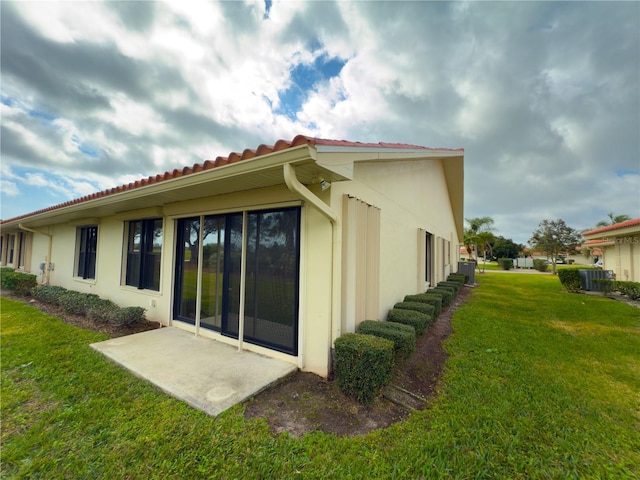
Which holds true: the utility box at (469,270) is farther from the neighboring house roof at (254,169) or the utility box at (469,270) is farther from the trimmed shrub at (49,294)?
the trimmed shrub at (49,294)

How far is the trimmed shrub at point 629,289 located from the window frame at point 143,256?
1776cm

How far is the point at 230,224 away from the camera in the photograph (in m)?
4.83

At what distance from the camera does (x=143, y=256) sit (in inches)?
258

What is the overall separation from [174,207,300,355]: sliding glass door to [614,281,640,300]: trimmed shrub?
1521 centimetres

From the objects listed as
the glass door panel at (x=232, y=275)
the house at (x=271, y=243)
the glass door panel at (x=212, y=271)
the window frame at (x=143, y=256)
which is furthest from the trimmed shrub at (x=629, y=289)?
the window frame at (x=143, y=256)

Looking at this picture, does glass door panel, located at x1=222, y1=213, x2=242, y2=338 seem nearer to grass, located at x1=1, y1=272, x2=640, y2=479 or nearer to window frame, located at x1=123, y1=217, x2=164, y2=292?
grass, located at x1=1, y1=272, x2=640, y2=479

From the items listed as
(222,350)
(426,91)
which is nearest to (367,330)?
(222,350)

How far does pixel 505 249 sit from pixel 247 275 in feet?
202

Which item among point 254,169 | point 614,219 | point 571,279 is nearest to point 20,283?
point 254,169

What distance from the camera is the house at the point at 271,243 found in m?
3.59

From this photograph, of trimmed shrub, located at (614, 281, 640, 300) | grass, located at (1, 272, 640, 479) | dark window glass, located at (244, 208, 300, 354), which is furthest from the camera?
trimmed shrub, located at (614, 281, 640, 300)

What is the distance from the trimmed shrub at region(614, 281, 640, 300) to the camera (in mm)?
10623

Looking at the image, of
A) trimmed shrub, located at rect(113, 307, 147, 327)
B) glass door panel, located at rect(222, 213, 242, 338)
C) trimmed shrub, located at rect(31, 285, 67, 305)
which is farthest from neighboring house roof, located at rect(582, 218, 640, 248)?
trimmed shrub, located at rect(31, 285, 67, 305)

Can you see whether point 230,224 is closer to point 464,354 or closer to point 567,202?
point 464,354
